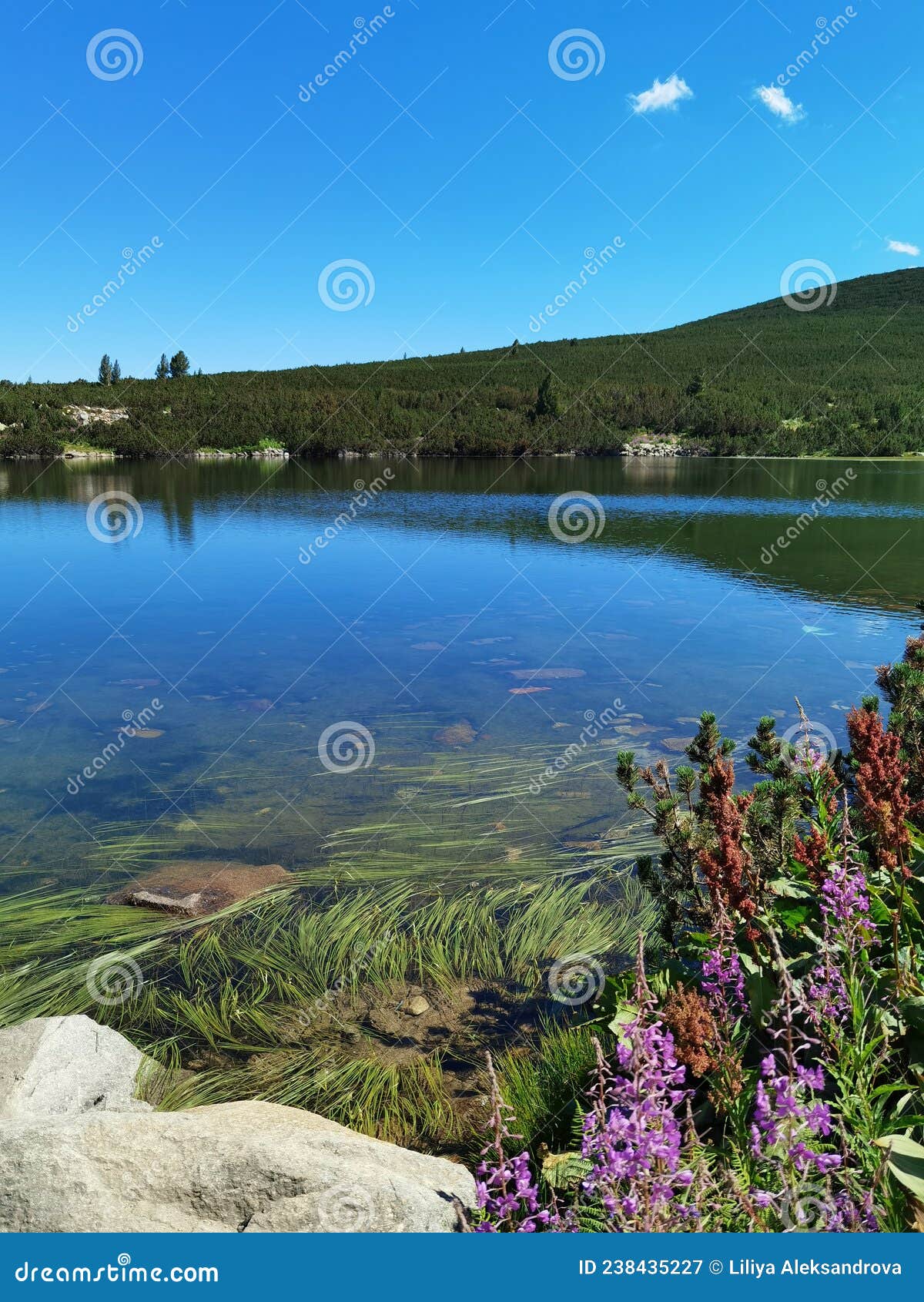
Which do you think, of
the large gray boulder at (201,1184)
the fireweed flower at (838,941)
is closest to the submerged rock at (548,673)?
the fireweed flower at (838,941)

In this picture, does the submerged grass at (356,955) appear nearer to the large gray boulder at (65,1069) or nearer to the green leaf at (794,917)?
the large gray boulder at (65,1069)

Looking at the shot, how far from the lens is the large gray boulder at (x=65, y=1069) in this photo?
402 cm

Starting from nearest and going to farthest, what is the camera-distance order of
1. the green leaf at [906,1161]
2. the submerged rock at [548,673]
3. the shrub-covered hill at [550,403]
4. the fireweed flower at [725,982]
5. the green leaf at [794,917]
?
the green leaf at [906,1161]
the fireweed flower at [725,982]
the green leaf at [794,917]
the submerged rock at [548,673]
the shrub-covered hill at [550,403]

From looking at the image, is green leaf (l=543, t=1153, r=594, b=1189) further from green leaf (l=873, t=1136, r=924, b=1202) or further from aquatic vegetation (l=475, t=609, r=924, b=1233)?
green leaf (l=873, t=1136, r=924, b=1202)

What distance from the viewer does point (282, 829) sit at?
7547 mm

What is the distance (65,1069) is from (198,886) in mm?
2401

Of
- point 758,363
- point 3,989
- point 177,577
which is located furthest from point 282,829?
point 758,363

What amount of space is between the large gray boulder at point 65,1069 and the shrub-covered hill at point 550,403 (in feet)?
259

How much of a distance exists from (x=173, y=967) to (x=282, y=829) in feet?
6.66

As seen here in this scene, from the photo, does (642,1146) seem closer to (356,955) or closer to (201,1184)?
(201,1184)

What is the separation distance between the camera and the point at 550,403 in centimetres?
9888

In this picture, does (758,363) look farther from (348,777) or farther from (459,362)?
(348,777)

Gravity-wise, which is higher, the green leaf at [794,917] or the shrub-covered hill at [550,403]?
the shrub-covered hill at [550,403]

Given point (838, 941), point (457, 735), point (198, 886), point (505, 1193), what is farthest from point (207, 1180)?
point (457, 735)
